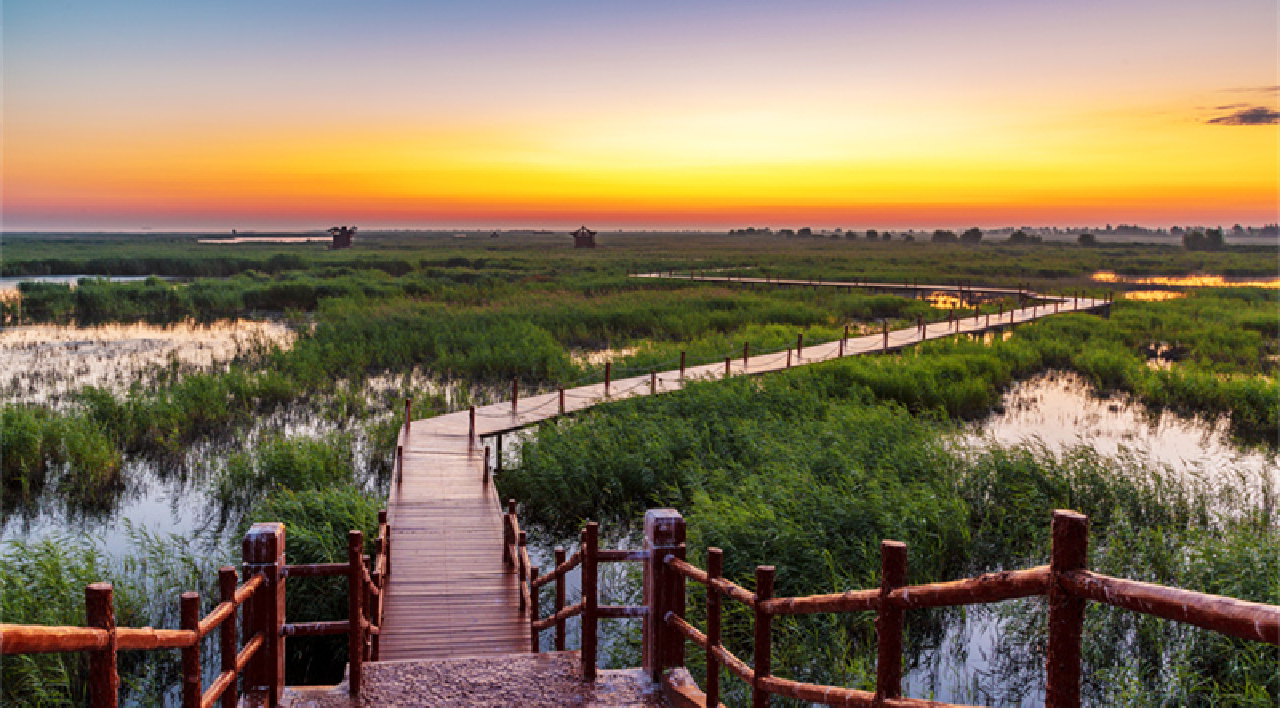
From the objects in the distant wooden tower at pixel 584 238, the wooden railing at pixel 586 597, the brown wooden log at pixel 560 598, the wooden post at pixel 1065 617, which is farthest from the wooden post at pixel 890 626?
the distant wooden tower at pixel 584 238

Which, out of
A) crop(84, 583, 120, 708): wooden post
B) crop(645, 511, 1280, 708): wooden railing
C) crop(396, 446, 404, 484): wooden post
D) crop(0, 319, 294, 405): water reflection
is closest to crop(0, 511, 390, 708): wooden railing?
crop(84, 583, 120, 708): wooden post

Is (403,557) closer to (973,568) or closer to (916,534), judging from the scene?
(916,534)

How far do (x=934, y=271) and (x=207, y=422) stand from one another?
5625cm

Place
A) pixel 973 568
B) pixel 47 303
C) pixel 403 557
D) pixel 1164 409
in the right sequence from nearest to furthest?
pixel 403 557, pixel 973 568, pixel 1164 409, pixel 47 303

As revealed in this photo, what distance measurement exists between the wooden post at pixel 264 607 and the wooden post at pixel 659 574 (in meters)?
2.09

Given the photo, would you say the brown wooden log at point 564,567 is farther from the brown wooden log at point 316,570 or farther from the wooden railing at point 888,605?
the brown wooden log at point 316,570

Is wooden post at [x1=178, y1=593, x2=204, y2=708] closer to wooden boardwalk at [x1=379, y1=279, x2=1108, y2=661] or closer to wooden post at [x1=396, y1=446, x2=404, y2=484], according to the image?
wooden boardwalk at [x1=379, y1=279, x2=1108, y2=661]

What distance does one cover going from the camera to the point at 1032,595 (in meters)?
2.80

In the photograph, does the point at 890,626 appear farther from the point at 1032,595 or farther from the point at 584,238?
the point at 584,238

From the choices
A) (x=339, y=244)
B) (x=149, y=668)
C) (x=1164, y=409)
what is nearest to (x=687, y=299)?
(x=1164, y=409)

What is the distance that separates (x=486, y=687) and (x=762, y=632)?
1.94m

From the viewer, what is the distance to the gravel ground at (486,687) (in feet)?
16.2

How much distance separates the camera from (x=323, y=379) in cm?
2031

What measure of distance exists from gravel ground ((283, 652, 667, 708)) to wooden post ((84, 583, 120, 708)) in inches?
89.0
